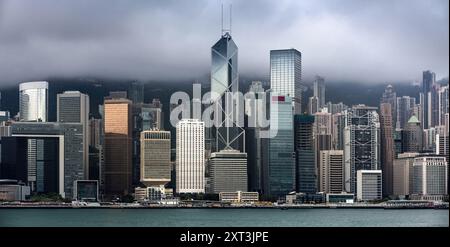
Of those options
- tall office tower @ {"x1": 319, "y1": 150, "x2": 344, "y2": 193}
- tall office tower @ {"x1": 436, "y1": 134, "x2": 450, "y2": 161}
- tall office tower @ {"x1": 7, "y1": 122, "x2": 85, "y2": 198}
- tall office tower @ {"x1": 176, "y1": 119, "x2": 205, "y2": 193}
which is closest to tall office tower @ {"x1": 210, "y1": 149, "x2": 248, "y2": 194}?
tall office tower @ {"x1": 176, "y1": 119, "x2": 205, "y2": 193}

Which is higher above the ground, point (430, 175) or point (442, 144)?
point (442, 144)

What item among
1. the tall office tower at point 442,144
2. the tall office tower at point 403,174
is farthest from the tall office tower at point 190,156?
the tall office tower at point 442,144

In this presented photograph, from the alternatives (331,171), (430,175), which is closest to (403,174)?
(430,175)

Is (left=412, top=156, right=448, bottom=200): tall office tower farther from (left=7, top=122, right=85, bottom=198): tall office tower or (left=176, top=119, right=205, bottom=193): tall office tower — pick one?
(left=7, top=122, right=85, bottom=198): tall office tower

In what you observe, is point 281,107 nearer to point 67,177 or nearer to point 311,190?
point 311,190

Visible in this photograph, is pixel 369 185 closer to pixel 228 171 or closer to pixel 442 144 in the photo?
pixel 442 144

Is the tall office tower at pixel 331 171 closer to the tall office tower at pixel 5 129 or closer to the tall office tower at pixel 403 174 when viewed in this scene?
the tall office tower at pixel 403 174
